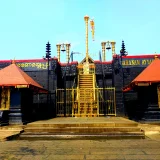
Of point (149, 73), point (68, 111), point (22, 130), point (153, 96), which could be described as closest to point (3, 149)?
point (22, 130)

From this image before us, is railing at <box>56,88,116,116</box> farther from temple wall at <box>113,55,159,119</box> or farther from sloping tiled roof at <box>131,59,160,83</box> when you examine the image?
sloping tiled roof at <box>131,59,160,83</box>

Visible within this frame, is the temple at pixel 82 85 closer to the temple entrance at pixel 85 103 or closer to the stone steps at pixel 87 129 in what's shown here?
the temple entrance at pixel 85 103

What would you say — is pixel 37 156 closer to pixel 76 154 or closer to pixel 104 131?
pixel 76 154

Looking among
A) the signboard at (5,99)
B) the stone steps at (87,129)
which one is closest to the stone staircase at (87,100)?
the signboard at (5,99)

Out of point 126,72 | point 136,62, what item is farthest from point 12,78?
point 136,62

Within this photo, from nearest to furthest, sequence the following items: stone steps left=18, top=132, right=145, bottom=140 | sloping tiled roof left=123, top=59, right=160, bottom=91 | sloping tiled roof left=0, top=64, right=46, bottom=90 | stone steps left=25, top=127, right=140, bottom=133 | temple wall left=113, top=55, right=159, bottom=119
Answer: stone steps left=18, top=132, right=145, bottom=140
stone steps left=25, top=127, right=140, bottom=133
sloping tiled roof left=0, top=64, right=46, bottom=90
sloping tiled roof left=123, top=59, right=160, bottom=91
temple wall left=113, top=55, right=159, bottom=119

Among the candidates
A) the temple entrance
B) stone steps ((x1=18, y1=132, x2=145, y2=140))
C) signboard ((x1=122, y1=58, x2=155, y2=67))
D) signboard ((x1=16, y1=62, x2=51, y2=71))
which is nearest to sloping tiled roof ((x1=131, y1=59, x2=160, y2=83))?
signboard ((x1=122, y1=58, x2=155, y2=67))

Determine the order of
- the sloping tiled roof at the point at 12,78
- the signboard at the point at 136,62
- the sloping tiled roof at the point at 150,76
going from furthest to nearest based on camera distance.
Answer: the signboard at the point at 136,62 → the sloping tiled roof at the point at 150,76 → the sloping tiled roof at the point at 12,78

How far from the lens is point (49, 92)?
1580 cm

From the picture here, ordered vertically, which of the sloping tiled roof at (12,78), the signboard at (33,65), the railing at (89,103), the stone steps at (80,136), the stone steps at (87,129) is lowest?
the stone steps at (80,136)

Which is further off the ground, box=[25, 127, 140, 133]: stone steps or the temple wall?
the temple wall

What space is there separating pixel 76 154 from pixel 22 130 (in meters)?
4.25

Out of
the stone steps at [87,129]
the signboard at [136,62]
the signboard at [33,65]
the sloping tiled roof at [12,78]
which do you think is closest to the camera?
the stone steps at [87,129]

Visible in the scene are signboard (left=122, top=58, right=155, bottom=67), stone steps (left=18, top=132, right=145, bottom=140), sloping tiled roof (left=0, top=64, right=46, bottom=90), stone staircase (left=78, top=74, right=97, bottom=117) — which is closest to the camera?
stone steps (left=18, top=132, right=145, bottom=140)
